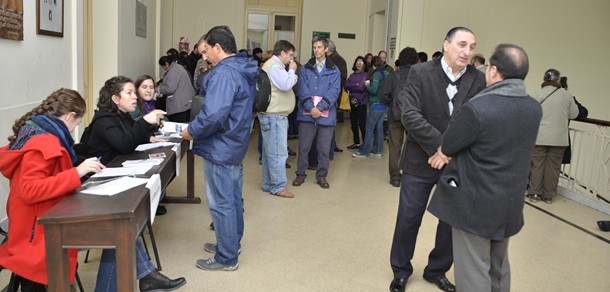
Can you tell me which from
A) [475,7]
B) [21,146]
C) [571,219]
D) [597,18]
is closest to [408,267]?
[21,146]

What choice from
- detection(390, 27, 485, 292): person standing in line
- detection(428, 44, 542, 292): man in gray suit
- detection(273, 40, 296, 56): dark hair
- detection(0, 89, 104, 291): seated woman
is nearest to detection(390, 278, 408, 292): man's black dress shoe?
detection(390, 27, 485, 292): person standing in line

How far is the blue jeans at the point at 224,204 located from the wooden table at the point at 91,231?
1.08 meters

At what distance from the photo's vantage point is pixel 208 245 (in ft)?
12.6

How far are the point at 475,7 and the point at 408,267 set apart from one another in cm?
922

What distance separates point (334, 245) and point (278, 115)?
1747 mm

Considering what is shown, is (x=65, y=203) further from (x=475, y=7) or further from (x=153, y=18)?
(x=475, y=7)

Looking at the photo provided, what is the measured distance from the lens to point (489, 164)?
242cm

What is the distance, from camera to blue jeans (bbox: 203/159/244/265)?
335cm

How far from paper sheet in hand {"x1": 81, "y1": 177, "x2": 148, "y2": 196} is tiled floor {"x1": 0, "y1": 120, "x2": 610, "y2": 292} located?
3.09ft

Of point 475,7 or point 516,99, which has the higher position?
point 475,7

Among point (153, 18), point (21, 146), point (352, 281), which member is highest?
point (153, 18)

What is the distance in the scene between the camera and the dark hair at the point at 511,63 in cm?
239

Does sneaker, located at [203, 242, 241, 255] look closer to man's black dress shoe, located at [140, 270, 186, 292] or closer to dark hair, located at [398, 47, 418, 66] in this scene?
man's black dress shoe, located at [140, 270, 186, 292]

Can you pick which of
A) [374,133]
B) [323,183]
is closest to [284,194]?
[323,183]
